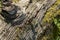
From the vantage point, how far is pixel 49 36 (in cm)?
627

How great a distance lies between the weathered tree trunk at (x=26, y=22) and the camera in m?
5.18

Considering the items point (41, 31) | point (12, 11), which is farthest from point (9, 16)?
point (41, 31)

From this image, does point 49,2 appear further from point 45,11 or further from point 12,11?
point 12,11

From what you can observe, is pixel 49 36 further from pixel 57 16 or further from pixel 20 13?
pixel 20 13

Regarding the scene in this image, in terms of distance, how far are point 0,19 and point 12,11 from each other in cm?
39

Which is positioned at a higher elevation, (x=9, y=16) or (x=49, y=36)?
(x=9, y=16)

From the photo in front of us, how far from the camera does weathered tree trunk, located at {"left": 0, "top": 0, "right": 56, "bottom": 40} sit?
5180 millimetres

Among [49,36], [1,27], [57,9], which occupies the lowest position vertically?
[49,36]

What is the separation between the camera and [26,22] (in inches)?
220

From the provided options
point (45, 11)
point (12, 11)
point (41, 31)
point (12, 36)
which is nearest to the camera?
point (12, 36)

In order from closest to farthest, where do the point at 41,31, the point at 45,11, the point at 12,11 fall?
the point at 12,11, the point at 41,31, the point at 45,11

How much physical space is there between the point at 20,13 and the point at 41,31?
34.0 inches

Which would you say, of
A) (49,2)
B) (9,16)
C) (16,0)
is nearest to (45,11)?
(49,2)

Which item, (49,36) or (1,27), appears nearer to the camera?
(1,27)
